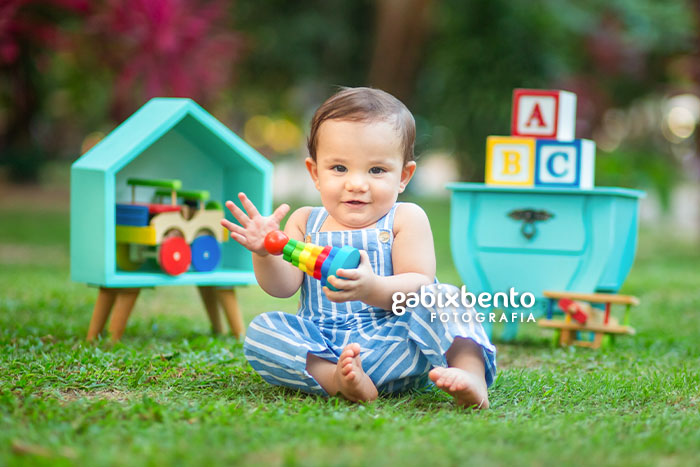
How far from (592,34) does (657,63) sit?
231 cm

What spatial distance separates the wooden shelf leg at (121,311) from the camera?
304 cm

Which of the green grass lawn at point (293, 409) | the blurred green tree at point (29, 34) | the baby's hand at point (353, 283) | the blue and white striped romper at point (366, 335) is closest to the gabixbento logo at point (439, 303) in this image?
the blue and white striped romper at point (366, 335)

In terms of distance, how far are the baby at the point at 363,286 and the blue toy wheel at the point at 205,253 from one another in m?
0.97

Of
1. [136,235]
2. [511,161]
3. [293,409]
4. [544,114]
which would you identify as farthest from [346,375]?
[544,114]

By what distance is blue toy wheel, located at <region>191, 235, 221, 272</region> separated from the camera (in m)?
3.27

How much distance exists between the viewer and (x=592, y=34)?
10922mm

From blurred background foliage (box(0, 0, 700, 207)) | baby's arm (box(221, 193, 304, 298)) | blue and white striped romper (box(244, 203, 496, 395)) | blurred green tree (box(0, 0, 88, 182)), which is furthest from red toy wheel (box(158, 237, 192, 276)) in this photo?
blurred background foliage (box(0, 0, 700, 207))

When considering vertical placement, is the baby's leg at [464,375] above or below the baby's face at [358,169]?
below

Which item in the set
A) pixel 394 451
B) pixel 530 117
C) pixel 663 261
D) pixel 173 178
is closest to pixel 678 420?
pixel 394 451

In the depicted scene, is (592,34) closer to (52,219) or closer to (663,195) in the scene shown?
(663,195)

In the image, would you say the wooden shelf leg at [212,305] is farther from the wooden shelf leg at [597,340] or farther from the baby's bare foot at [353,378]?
the wooden shelf leg at [597,340]

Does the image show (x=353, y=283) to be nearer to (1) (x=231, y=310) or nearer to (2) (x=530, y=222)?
(1) (x=231, y=310)

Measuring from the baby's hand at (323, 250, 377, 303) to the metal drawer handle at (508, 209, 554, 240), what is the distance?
1.44 meters

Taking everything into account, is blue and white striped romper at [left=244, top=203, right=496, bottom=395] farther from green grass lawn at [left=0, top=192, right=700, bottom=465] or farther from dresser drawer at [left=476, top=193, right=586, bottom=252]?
dresser drawer at [left=476, top=193, right=586, bottom=252]
